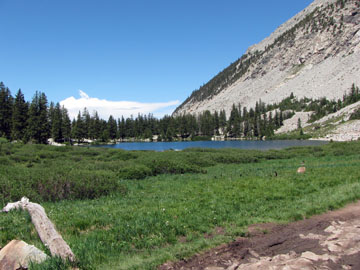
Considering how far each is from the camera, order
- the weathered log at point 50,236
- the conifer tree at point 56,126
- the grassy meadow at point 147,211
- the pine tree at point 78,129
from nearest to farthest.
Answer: the weathered log at point 50,236 → the grassy meadow at point 147,211 → the conifer tree at point 56,126 → the pine tree at point 78,129

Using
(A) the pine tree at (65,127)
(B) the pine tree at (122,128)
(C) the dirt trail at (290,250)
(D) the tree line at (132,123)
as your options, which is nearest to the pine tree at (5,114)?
(D) the tree line at (132,123)

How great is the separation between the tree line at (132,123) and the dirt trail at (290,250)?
275ft

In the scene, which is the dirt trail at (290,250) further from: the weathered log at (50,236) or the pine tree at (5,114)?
the pine tree at (5,114)

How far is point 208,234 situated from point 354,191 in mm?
8167

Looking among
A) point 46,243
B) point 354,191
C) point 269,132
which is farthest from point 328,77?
point 46,243

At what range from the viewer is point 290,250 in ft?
23.3

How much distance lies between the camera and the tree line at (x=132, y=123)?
271 ft

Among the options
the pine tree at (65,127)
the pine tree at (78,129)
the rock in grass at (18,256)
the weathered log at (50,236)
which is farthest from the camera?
the pine tree at (78,129)

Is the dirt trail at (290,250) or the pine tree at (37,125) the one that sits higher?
the pine tree at (37,125)

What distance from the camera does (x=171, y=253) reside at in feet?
23.4

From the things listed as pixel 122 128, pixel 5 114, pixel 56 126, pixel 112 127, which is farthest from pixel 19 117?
pixel 122 128

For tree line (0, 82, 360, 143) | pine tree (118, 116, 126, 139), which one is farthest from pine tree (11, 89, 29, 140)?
pine tree (118, 116, 126, 139)

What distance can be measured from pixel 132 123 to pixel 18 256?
170 meters

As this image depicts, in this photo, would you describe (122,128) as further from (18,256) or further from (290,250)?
(290,250)
